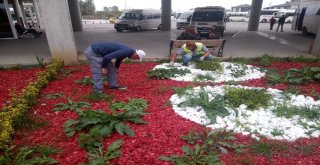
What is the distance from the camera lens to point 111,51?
542cm

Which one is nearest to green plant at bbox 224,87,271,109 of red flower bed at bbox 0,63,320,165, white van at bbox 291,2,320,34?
red flower bed at bbox 0,63,320,165

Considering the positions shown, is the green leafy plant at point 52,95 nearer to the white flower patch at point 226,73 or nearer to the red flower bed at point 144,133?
the red flower bed at point 144,133

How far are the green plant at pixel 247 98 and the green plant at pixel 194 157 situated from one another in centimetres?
184

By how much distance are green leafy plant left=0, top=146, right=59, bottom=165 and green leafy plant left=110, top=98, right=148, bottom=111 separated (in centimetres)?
153

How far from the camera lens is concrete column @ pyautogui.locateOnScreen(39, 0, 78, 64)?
8570 mm

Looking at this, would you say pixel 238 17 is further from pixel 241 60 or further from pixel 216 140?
pixel 216 140

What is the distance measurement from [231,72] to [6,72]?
284 inches

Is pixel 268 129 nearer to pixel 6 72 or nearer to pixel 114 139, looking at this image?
pixel 114 139

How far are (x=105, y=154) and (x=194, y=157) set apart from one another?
49.5 inches

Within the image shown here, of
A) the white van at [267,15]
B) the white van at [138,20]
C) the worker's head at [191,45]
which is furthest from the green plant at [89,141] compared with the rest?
the white van at [267,15]

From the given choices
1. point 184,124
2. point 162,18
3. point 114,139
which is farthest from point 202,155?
point 162,18

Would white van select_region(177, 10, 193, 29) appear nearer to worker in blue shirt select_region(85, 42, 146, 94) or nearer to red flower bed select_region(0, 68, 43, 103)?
red flower bed select_region(0, 68, 43, 103)

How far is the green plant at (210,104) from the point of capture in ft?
15.8

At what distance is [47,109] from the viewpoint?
5238mm
